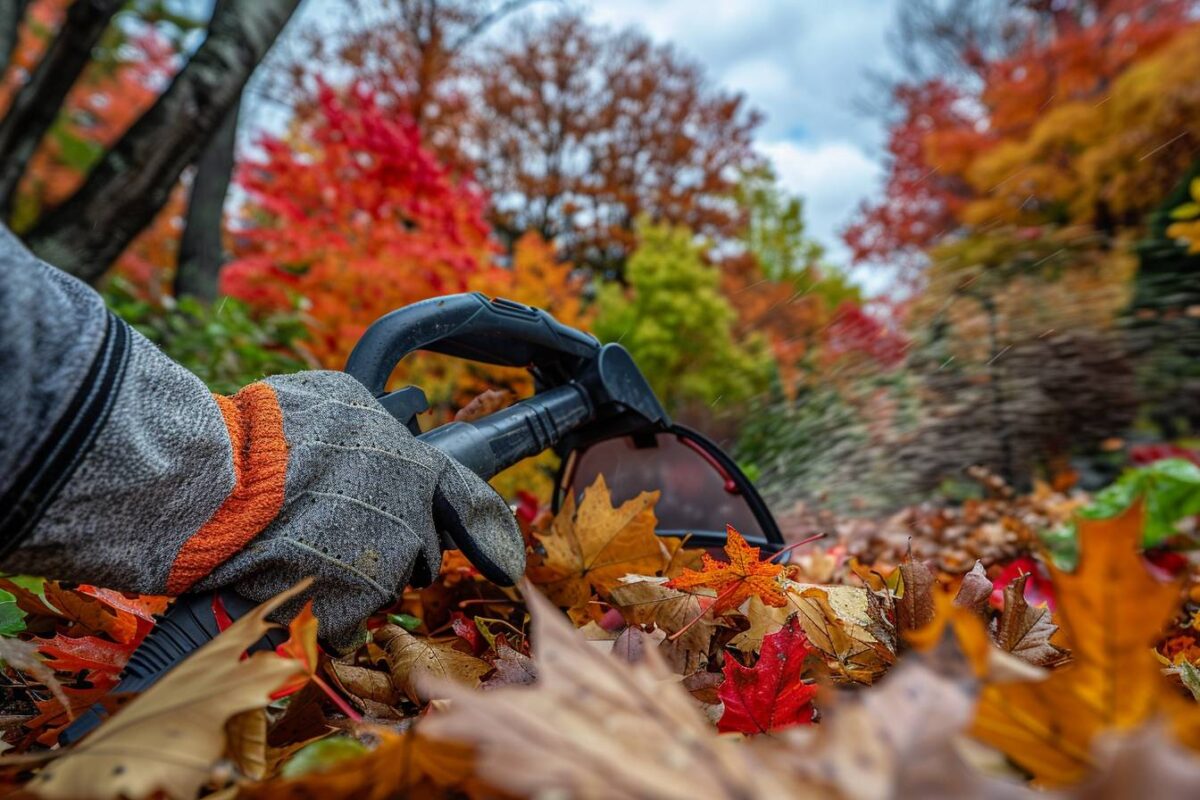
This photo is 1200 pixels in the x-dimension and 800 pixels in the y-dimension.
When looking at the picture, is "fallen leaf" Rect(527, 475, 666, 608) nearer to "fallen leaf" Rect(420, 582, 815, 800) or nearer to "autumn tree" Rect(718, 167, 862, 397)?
"fallen leaf" Rect(420, 582, 815, 800)

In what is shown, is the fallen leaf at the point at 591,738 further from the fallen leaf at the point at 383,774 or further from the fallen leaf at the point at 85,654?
the fallen leaf at the point at 85,654

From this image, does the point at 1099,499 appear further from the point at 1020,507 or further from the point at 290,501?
the point at 290,501

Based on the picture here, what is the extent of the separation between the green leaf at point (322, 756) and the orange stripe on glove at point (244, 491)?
0.29 meters

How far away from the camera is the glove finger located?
755 mm

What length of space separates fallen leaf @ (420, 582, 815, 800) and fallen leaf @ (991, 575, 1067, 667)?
0.42 meters

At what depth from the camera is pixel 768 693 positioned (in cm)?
54

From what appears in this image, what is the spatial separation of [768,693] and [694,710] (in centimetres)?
25

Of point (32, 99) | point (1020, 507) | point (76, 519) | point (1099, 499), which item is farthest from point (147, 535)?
point (32, 99)

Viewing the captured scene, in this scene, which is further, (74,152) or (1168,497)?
(74,152)

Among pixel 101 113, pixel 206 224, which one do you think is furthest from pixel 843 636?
pixel 101 113

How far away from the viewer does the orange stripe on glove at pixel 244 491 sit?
0.60 metres

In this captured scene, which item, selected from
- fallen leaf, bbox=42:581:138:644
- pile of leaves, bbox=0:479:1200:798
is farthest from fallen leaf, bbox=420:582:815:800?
fallen leaf, bbox=42:581:138:644

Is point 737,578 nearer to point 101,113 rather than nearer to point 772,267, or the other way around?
point 772,267

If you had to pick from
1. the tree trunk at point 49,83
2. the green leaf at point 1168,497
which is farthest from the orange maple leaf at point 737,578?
the tree trunk at point 49,83
